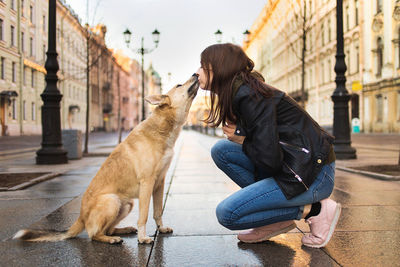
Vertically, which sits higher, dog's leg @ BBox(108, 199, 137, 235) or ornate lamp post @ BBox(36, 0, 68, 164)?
ornate lamp post @ BBox(36, 0, 68, 164)

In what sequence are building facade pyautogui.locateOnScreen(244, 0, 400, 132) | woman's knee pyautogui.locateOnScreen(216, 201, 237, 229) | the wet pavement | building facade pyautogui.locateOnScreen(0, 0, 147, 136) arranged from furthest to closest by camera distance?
1. building facade pyautogui.locateOnScreen(244, 0, 400, 132)
2. building facade pyautogui.locateOnScreen(0, 0, 147, 136)
3. woman's knee pyautogui.locateOnScreen(216, 201, 237, 229)
4. the wet pavement

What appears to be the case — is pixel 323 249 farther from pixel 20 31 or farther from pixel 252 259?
pixel 20 31

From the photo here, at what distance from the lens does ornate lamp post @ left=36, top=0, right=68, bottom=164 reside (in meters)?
10.4

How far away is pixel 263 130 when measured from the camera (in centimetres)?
286

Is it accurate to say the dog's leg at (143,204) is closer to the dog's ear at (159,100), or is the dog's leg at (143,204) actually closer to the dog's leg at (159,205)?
the dog's leg at (159,205)

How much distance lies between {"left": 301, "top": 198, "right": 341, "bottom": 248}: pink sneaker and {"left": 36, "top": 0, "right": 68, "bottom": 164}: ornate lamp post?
341 inches

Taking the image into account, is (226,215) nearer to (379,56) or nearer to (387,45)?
(387,45)

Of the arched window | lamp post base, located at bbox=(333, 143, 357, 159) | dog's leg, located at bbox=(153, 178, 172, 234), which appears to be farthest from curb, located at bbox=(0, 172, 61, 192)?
the arched window

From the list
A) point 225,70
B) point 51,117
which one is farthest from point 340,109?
point 225,70

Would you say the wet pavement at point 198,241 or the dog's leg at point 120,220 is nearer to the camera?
the wet pavement at point 198,241

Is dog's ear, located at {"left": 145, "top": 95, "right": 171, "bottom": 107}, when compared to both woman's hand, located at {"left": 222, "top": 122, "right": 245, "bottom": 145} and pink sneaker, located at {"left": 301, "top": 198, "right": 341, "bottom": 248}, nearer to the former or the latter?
woman's hand, located at {"left": 222, "top": 122, "right": 245, "bottom": 145}

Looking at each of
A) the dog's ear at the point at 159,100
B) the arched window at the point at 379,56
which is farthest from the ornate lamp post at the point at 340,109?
the arched window at the point at 379,56

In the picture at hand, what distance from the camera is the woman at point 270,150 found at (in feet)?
9.58

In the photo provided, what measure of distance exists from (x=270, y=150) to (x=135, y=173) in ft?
4.14
